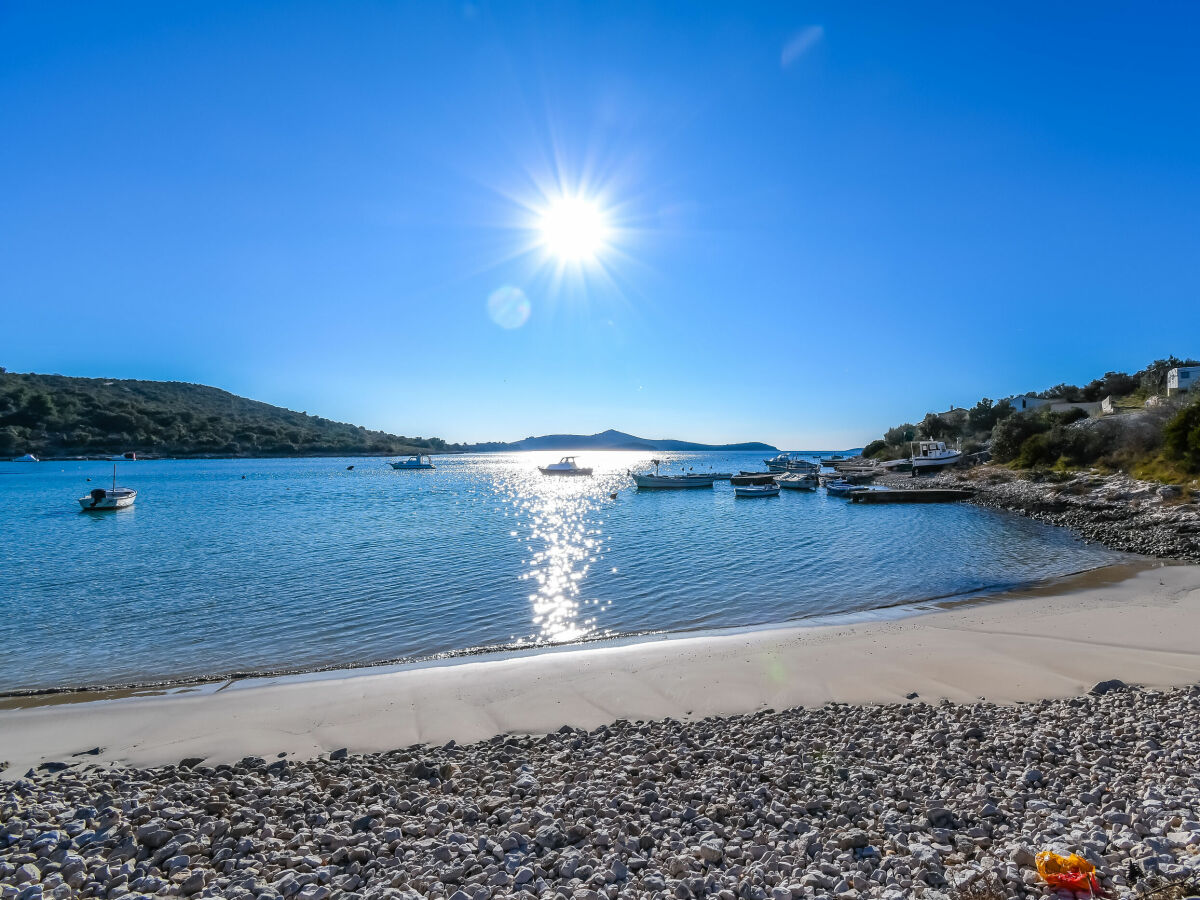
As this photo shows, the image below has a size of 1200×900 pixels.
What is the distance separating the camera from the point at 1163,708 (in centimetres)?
768

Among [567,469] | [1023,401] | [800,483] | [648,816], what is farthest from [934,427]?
[648,816]

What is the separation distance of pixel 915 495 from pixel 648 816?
53.6 metres

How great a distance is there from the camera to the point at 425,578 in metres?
20.4

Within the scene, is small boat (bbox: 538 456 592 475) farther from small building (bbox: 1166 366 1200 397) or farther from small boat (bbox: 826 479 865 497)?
small building (bbox: 1166 366 1200 397)

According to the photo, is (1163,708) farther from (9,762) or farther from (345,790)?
(9,762)

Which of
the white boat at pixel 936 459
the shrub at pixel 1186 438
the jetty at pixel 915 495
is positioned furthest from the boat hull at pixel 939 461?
the shrub at pixel 1186 438

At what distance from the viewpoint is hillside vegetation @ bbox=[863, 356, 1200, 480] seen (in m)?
35.4

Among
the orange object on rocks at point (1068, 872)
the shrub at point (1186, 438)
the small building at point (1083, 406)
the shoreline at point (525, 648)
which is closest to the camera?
the orange object on rocks at point (1068, 872)

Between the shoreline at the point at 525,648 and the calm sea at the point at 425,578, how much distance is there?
29cm

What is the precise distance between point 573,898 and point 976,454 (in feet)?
264

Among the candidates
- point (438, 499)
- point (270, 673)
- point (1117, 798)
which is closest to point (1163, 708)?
point (1117, 798)

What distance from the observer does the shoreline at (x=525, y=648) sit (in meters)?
10.9

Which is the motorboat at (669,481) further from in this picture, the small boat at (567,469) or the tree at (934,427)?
the tree at (934,427)

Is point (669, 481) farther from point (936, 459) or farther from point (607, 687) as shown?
point (607, 687)
